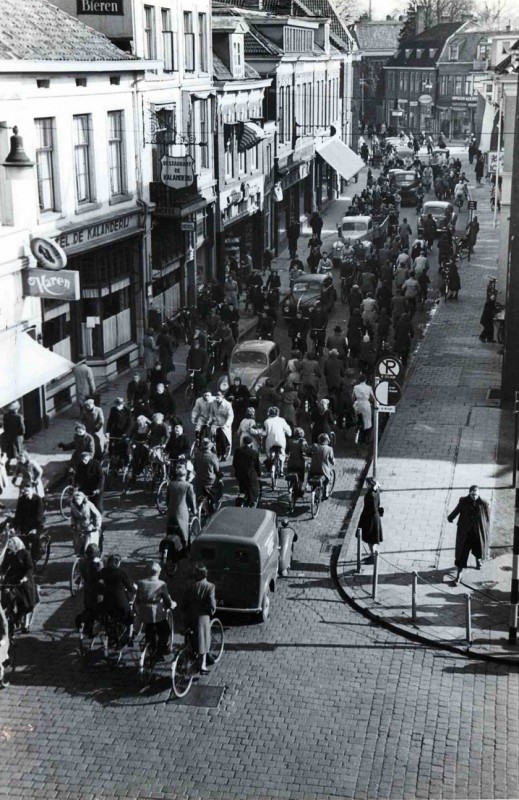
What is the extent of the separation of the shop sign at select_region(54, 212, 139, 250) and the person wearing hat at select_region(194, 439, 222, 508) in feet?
29.6

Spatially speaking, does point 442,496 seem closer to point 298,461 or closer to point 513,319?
point 298,461

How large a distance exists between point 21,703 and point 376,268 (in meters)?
29.0

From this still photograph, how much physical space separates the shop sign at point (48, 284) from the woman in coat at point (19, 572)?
9.26 m

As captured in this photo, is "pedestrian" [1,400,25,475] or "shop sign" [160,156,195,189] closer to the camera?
"pedestrian" [1,400,25,475]

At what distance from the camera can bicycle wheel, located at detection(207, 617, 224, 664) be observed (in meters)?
14.7

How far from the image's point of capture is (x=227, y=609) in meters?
15.6

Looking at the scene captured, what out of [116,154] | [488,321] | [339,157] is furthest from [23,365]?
[339,157]

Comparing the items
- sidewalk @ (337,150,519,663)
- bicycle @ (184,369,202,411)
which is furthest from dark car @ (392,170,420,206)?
bicycle @ (184,369,202,411)

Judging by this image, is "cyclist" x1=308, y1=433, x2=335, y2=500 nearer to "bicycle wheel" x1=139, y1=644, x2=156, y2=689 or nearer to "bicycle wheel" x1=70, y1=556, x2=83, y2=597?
"bicycle wheel" x1=70, y1=556, x2=83, y2=597

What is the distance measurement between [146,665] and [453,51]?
108 metres

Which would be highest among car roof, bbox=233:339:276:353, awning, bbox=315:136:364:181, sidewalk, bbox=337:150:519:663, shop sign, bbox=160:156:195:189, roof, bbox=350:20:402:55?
roof, bbox=350:20:402:55

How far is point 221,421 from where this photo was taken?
22.4 meters

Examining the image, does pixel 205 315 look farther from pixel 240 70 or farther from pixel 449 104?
pixel 449 104

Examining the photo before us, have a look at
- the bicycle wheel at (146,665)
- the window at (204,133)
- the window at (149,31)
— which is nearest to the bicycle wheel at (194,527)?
the bicycle wheel at (146,665)
